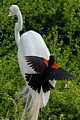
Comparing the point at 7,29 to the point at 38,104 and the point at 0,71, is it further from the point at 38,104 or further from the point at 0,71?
the point at 38,104

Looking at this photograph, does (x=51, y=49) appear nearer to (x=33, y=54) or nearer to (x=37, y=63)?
(x=33, y=54)

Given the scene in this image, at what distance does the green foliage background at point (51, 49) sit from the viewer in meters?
4.09

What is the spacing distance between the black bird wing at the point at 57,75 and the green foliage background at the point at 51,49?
47 cm

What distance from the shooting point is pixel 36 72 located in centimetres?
338

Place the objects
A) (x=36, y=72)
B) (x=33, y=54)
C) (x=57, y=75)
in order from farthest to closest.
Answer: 1. (x=33, y=54)
2. (x=36, y=72)
3. (x=57, y=75)

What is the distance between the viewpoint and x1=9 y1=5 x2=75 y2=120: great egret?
3.29 m

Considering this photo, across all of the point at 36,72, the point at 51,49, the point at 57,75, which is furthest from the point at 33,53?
the point at 51,49

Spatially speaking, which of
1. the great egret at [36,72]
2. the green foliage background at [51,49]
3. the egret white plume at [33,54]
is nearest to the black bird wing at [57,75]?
the great egret at [36,72]

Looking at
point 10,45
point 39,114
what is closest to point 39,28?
point 10,45

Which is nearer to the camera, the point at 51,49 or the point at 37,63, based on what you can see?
the point at 37,63

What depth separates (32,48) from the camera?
355 cm

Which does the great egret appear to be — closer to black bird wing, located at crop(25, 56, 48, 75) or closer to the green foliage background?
black bird wing, located at crop(25, 56, 48, 75)

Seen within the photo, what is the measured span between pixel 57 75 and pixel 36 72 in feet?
0.68

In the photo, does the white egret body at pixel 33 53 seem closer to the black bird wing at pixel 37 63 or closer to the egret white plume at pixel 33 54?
the egret white plume at pixel 33 54
